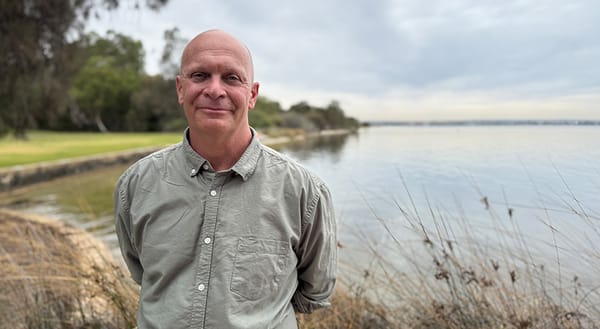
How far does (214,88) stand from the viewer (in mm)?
1117

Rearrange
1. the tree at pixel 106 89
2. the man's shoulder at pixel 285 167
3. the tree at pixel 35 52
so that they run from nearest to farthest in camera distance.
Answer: the man's shoulder at pixel 285 167 < the tree at pixel 35 52 < the tree at pixel 106 89

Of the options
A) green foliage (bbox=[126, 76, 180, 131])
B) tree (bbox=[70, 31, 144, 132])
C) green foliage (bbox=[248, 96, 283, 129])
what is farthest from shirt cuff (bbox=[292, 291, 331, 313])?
tree (bbox=[70, 31, 144, 132])

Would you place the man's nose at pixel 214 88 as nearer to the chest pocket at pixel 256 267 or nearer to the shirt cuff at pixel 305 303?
the chest pocket at pixel 256 267

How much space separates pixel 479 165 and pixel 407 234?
127 cm

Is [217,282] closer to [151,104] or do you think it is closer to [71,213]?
[71,213]

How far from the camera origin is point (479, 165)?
365 centimetres

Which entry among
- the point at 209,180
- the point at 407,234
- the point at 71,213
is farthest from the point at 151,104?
the point at 209,180

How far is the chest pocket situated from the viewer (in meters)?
1.14

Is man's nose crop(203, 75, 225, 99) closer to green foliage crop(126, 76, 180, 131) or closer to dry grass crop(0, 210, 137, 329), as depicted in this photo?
dry grass crop(0, 210, 137, 329)

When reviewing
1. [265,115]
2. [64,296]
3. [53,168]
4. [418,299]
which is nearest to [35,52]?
[64,296]

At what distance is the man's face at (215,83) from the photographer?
3.71 feet

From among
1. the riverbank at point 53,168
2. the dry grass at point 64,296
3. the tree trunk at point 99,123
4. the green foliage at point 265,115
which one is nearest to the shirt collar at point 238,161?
the dry grass at point 64,296

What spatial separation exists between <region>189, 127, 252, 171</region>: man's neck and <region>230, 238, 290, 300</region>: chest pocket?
244mm

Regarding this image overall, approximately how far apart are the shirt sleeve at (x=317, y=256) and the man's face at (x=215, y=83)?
1.18 feet
